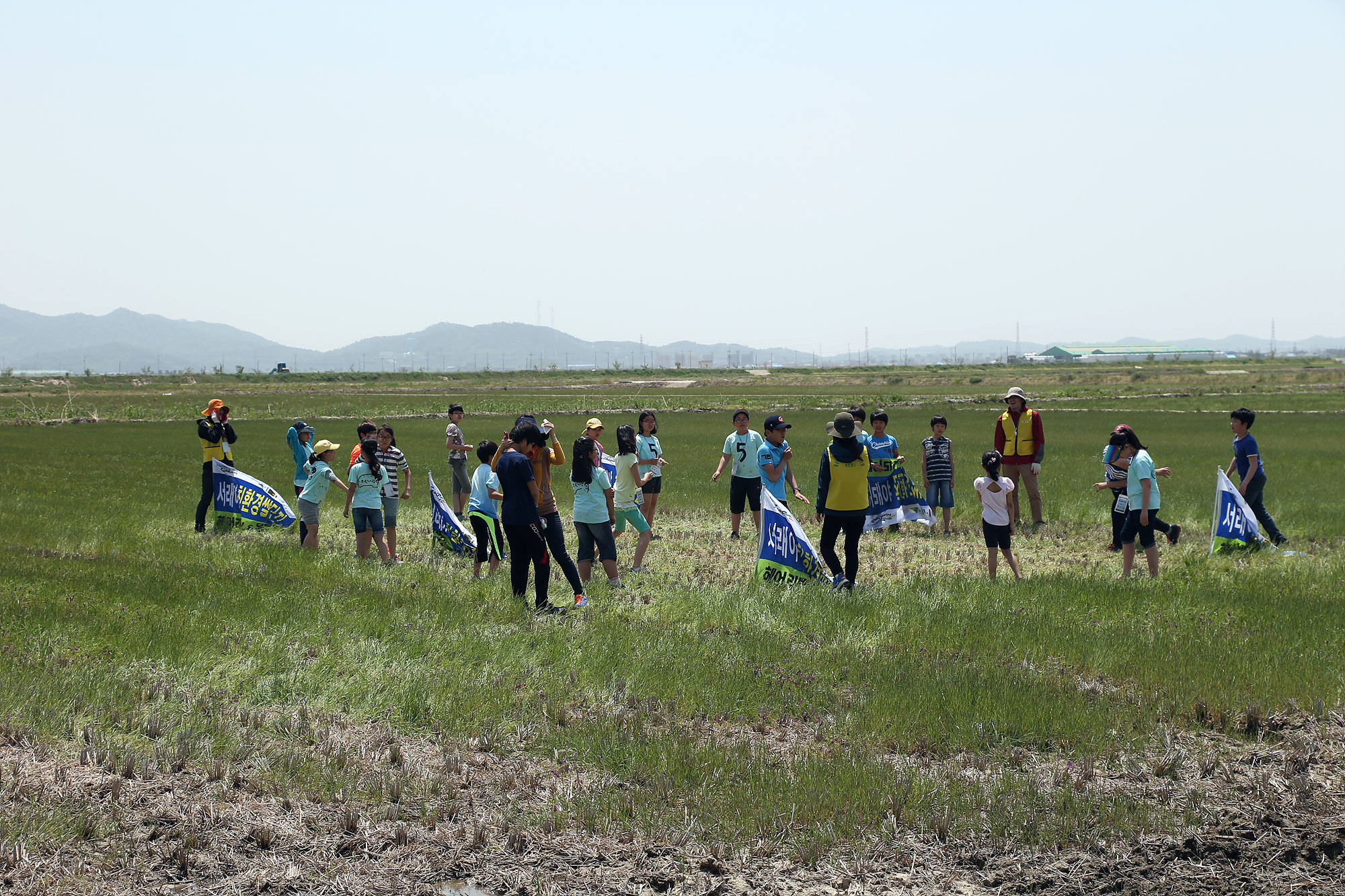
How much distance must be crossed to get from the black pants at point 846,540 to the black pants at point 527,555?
3.00m

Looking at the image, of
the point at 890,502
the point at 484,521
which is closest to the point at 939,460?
the point at 890,502

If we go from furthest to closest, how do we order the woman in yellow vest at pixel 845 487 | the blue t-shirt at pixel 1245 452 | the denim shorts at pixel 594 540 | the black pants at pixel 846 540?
1. the blue t-shirt at pixel 1245 452
2. the denim shorts at pixel 594 540
3. the black pants at pixel 846 540
4. the woman in yellow vest at pixel 845 487

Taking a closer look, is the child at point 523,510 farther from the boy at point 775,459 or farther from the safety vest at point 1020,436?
the safety vest at point 1020,436

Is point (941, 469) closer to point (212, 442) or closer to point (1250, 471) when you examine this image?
point (1250, 471)

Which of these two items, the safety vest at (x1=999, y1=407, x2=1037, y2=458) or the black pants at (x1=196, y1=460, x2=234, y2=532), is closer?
the black pants at (x1=196, y1=460, x2=234, y2=532)

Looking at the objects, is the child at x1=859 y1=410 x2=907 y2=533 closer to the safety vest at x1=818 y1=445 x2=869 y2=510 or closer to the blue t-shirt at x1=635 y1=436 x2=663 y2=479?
the blue t-shirt at x1=635 y1=436 x2=663 y2=479

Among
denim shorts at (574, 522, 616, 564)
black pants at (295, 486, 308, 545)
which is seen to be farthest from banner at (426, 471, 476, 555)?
denim shorts at (574, 522, 616, 564)

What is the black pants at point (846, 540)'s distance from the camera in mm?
10109

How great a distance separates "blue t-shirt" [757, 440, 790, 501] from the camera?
41.3 ft

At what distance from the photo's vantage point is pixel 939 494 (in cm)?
1538

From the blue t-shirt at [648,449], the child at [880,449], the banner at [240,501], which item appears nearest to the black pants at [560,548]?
the blue t-shirt at [648,449]

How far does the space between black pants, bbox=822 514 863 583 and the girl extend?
2.76m

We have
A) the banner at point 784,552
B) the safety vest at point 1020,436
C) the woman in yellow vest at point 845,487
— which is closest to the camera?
the woman in yellow vest at point 845,487

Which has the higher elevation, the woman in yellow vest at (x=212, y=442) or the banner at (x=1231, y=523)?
the woman in yellow vest at (x=212, y=442)
